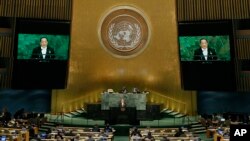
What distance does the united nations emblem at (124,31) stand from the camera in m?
21.0

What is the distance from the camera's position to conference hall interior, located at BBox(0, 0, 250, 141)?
56.5 feet

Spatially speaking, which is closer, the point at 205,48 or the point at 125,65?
the point at 205,48

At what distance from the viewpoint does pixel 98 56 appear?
2102cm

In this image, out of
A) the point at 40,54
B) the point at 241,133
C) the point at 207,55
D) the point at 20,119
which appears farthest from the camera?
→ the point at 40,54

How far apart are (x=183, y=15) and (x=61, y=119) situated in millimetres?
9250

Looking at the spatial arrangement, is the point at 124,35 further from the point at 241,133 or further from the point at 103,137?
the point at 241,133

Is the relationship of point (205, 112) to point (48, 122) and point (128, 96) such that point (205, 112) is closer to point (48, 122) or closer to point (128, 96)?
point (128, 96)

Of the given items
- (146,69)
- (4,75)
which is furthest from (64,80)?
(146,69)

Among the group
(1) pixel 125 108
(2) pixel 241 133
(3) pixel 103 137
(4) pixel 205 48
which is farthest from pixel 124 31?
(2) pixel 241 133

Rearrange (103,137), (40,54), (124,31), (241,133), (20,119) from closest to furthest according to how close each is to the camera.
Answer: (241,133), (103,137), (20,119), (40,54), (124,31)

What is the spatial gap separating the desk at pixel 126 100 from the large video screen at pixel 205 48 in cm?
330

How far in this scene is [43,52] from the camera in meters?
17.8

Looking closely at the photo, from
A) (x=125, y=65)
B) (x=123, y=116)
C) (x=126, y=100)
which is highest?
(x=125, y=65)

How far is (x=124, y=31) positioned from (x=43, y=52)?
5737mm
